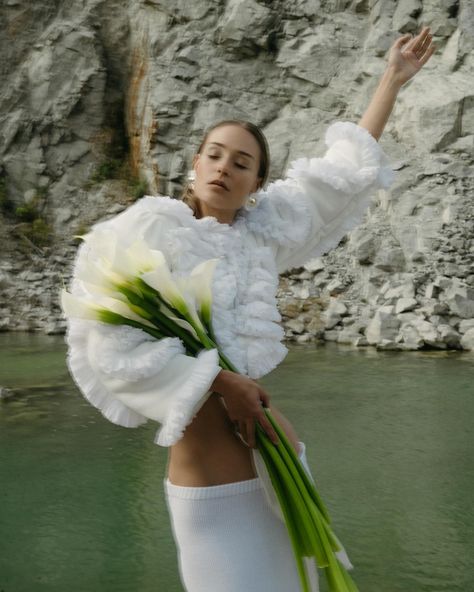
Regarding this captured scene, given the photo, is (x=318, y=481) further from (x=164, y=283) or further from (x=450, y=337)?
(x=450, y=337)

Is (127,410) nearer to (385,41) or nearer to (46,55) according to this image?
(385,41)

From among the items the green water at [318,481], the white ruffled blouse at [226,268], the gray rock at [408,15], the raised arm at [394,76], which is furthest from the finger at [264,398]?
the gray rock at [408,15]

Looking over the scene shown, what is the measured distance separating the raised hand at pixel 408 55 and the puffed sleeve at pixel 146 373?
954 mm

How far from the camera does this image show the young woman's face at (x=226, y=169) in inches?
58.7

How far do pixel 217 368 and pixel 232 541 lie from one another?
35cm

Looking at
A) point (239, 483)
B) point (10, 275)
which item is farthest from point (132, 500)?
point (10, 275)

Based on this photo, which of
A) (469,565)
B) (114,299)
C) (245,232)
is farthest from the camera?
(469,565)

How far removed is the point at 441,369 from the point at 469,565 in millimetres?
4198

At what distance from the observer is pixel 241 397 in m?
1.26

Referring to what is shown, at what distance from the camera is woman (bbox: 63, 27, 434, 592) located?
1.27 meters

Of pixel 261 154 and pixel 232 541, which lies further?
pixel 261 154

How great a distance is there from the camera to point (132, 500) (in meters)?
3.23

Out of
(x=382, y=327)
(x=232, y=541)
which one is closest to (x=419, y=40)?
(x=232, y=541)

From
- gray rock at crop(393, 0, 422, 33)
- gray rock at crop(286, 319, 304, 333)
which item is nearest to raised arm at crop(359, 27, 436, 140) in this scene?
gray rock at crop(286, 319, 304, 333)
